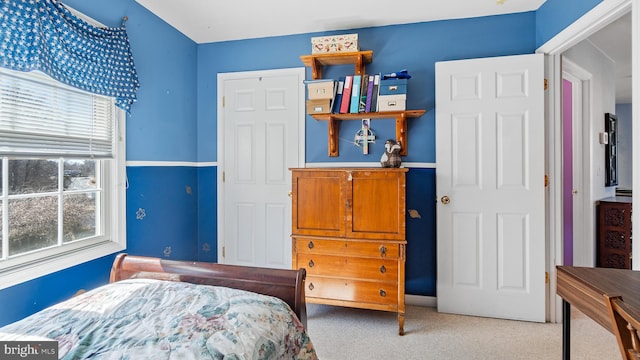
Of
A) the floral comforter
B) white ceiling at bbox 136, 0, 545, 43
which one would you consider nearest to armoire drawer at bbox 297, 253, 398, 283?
the floral comforter

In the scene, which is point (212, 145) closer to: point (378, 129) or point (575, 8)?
point (378, 129)

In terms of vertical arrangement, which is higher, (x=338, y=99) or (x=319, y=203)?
(x=338, y=99)

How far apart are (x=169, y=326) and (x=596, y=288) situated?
1547 millimetres

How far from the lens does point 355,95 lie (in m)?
2.57

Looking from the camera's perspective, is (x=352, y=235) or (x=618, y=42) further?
(x=618, y=42)

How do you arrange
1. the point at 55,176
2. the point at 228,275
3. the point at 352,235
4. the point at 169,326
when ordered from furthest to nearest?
the point at 352,235 → the point at 55,176 → the point at 228,275 → the point at 169,326

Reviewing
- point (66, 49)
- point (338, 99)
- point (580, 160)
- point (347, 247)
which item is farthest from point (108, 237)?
point (580, 160)

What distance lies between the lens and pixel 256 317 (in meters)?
1.16

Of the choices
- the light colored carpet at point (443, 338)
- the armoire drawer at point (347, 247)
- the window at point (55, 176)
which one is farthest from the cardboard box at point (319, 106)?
the light colored carpet at point (443, 338)

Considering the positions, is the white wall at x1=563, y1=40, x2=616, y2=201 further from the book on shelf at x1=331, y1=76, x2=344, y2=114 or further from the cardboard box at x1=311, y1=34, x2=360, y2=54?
the book on shelf at x1=331, y1=76, x2=344, y2=114

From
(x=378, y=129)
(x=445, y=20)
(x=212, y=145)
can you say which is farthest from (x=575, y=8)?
(x=212, y=145)

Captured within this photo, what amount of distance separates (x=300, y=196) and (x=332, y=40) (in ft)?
4.36

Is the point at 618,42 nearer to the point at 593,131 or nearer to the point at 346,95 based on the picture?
the point at 593,131

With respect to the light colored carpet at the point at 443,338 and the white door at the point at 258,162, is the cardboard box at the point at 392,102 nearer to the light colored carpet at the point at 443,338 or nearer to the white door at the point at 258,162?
the white door at the point at 258,162
